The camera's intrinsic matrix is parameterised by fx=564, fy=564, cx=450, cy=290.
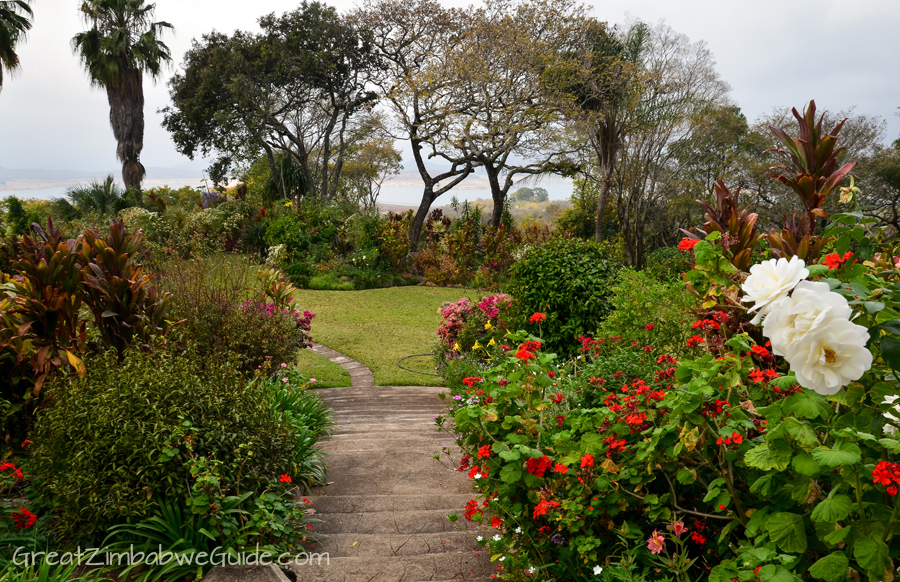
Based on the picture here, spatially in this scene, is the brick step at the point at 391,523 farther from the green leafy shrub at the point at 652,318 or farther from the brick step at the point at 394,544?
the green leafy shrub at the point at 652,318

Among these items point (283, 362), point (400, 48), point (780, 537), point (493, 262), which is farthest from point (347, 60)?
point (780, 537)

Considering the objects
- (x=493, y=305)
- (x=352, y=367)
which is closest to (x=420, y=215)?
(x=352, y=367)

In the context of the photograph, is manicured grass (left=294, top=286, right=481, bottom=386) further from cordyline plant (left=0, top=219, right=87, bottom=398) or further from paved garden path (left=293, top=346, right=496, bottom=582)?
cordyline plant (left=0, top=219, right=87, bottom=398)

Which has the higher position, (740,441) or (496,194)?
(496,194)

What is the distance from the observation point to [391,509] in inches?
121

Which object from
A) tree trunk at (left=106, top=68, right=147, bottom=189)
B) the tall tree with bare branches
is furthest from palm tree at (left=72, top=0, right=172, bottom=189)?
the tall tree with bare branches

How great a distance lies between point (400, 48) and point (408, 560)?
18.1 metres

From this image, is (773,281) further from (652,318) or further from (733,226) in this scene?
(652,318)

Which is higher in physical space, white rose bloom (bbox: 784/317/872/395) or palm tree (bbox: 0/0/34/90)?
palm tree (bbox: 0/0/34/90)

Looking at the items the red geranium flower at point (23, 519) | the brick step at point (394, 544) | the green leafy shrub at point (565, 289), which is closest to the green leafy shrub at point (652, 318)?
the green leafy shrub at point (565, 289)

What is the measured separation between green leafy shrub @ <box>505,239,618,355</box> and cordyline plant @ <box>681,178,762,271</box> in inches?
98.8

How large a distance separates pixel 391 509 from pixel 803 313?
2402mm

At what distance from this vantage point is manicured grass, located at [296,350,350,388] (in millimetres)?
6664

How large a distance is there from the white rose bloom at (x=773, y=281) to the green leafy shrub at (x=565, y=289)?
4.31 metres
